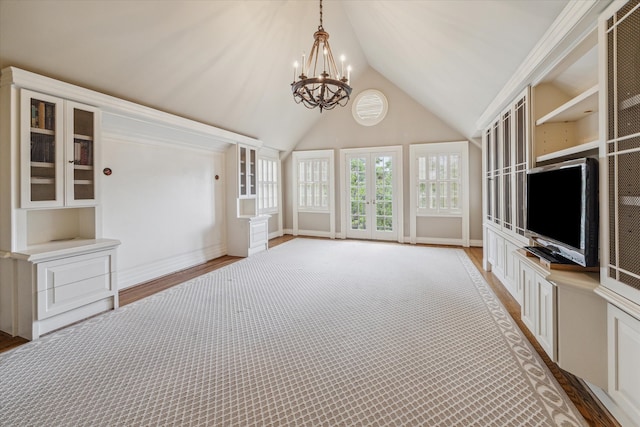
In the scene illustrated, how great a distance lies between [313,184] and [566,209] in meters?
5.92

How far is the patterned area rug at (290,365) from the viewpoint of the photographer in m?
1.61

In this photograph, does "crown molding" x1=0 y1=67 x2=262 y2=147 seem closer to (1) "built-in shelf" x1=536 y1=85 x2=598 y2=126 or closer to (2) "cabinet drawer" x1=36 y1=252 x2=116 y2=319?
(2) "cabinet drawer" x1=36 y1=252 x2=116 y2=319

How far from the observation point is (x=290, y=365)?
2051 mm

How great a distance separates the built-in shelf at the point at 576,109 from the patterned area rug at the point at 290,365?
1.88 m

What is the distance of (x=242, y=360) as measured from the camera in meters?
2.11

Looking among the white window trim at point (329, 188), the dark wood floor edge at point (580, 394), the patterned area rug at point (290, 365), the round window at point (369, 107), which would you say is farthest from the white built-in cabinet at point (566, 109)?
the white window trim at point (329, 188)

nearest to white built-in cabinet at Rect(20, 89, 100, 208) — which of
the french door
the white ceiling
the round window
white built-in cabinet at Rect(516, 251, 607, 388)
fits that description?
the white ceiling

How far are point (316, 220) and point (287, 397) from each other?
5917mm

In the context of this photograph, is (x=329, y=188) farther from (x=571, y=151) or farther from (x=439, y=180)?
(x=571, y=151)

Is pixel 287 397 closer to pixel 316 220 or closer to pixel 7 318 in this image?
pixel 7 318

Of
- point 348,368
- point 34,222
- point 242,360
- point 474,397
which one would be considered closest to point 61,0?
point 34,222

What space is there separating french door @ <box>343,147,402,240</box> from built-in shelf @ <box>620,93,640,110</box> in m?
5.24

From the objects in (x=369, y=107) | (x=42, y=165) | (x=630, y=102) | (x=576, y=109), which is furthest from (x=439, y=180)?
(x=42, y=165)

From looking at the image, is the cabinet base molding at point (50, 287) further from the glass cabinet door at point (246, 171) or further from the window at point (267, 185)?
the window at point (267, 185)
